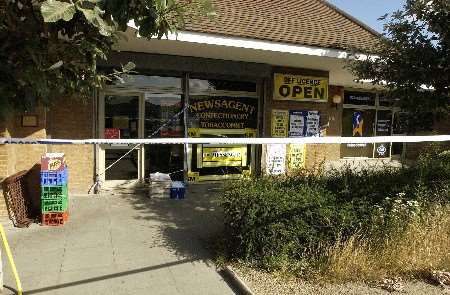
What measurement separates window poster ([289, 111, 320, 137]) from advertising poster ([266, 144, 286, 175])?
0.58 metres

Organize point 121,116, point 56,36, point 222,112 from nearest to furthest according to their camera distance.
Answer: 1. point 56,36
2. point 121,116
3. point 222,112

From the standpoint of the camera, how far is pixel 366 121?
618 inches

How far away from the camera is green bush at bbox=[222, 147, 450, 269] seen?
486 cm

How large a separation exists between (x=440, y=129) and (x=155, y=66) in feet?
44.0

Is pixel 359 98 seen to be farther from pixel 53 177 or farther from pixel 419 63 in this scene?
pixel 53 177

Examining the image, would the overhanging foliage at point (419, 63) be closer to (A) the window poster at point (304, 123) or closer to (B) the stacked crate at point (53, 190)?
(A) the window poster at point (304, 123)

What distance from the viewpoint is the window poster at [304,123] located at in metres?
11.1

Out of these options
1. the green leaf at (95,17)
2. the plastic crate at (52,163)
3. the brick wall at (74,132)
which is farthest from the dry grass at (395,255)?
the brick wall at (74,132)

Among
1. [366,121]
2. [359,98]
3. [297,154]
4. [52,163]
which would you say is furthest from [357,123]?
[52,163]

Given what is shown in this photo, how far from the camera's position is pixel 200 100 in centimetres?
1006

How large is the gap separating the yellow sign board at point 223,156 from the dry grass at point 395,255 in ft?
Answer: 18.5

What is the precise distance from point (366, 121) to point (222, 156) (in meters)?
7.73

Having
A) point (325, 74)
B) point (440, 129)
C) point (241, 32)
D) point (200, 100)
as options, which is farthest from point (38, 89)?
point (440, 129)

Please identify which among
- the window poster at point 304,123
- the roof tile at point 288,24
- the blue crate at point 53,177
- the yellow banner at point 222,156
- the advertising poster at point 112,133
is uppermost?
the roof tile at point 288,24
